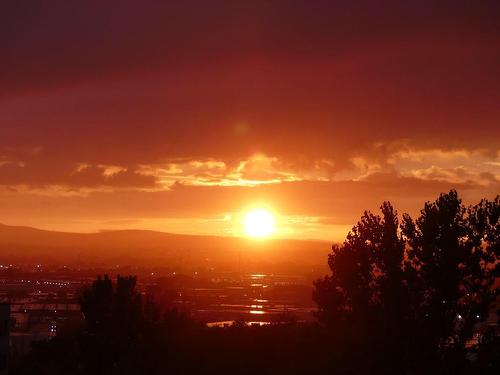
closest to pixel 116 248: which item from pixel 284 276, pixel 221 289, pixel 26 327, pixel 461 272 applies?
pixel 284 276

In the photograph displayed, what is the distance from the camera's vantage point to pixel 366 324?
77.7 feet

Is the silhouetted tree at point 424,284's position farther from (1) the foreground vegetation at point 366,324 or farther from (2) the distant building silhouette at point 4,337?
(2) the distant building silhouette at point 4,337

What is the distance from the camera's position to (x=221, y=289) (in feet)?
337

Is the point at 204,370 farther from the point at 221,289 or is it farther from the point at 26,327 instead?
the point at 221,289

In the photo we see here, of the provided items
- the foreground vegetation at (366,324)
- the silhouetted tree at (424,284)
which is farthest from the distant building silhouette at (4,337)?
the silhouetted tree at (424,284)

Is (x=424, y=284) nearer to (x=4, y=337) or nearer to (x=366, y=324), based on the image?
(x=366, y=324)

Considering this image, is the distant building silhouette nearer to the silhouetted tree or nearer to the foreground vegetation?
the foreground vegetation

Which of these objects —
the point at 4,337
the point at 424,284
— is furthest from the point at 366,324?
the point at 4,337

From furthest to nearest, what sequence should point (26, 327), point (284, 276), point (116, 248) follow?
point (116, 248) → point (284, 276) → point (26, 327)

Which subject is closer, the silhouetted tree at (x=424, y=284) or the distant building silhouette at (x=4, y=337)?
the silhouetted tree at (x=424, y=284)

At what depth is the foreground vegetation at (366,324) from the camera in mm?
22406

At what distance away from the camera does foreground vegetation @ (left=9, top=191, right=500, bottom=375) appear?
22.4 meters

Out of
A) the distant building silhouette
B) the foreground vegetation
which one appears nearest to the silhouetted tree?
the foreground vegetation

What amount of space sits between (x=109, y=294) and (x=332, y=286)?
11648 millimetres
